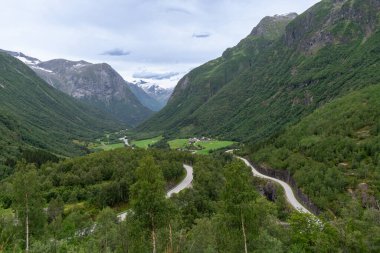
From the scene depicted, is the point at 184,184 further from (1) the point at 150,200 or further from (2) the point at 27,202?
(1) the point at 150,200

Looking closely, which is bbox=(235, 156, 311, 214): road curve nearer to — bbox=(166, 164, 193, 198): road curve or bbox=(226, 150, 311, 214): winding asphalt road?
bbox=(226, 150, 311, 214): winding asphalt road

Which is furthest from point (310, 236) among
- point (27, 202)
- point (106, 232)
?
point (27, 202)

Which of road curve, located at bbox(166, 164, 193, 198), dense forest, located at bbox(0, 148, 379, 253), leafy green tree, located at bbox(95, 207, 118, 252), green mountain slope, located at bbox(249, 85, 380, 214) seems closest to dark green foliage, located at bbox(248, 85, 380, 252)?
green mountain slope, located at bbox(249, 85, 380, 214)

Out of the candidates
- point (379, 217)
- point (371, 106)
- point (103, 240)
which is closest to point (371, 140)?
point (371, 106)

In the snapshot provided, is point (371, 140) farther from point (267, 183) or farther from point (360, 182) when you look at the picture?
point (267, 183)

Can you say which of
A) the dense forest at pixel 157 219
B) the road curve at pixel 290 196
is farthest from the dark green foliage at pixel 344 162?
the road curve at pixel 290 196

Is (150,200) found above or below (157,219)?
above
